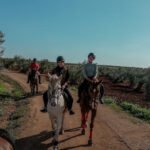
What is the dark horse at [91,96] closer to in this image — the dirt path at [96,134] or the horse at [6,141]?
the dirt path at [96,134]

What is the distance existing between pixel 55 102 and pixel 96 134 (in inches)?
136

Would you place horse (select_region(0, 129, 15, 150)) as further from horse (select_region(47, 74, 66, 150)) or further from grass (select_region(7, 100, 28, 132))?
grass (select_region(7, 100, 28, 132))

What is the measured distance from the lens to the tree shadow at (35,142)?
11081mm

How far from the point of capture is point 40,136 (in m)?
12.4

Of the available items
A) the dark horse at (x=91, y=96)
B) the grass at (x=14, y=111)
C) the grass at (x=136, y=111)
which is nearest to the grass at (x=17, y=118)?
the grass at (x=14, y=111)

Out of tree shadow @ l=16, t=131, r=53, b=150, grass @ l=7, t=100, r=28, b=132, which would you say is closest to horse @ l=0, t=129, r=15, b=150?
tree shadow @ l=16, t=131, r=53, b=150

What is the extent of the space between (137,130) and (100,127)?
151 centimetres

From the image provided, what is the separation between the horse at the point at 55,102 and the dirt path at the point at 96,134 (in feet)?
2.24

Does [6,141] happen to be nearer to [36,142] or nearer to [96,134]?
[36,142]

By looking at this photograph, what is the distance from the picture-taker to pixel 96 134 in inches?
511

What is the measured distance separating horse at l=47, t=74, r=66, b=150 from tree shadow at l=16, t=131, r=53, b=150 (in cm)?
60

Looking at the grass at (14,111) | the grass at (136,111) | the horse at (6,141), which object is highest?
the horse at (6,141)

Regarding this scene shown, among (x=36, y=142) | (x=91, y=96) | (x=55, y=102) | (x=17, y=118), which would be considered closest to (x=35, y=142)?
(x=36, y=142)

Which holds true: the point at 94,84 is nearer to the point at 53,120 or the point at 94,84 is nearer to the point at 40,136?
the point at 53,120
